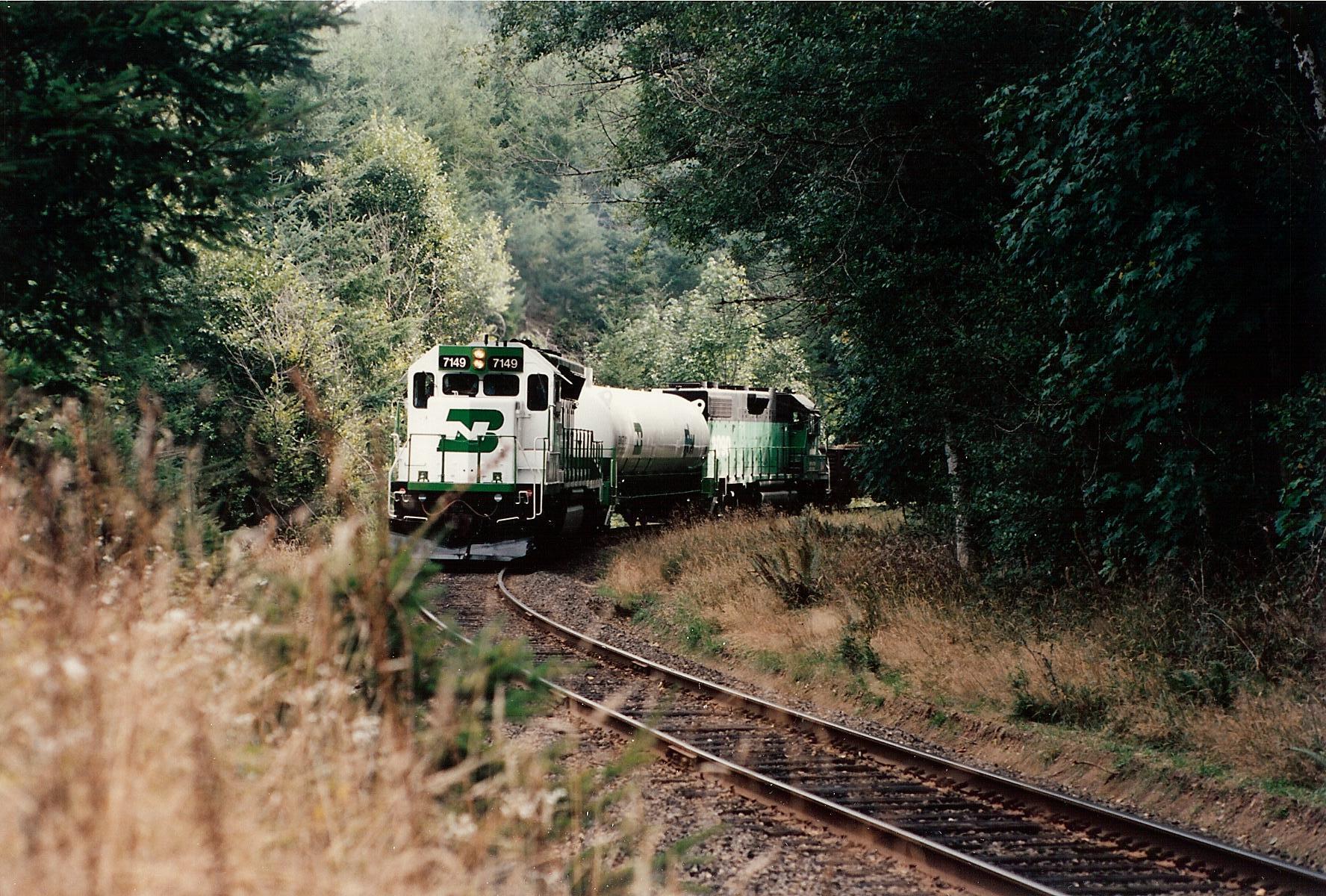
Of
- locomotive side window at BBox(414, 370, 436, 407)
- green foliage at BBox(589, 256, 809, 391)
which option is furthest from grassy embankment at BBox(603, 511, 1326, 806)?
green foliage at BBox(589, 256, 809, 391)

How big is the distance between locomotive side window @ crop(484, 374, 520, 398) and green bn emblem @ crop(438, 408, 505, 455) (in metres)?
0.37

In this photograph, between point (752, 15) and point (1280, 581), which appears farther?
point (752, 15)

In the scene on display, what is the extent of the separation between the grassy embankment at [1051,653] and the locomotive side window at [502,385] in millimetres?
5818

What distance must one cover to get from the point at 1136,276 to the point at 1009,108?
282 centimetres

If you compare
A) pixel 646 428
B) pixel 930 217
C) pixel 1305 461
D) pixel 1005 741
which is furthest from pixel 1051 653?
pixel 646 428

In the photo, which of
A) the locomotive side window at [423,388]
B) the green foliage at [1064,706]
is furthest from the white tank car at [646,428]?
the green foliage at [1064,706]

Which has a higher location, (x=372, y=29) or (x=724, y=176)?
(x=372, y=29)

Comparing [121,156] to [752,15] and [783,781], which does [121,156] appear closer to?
[783,781]

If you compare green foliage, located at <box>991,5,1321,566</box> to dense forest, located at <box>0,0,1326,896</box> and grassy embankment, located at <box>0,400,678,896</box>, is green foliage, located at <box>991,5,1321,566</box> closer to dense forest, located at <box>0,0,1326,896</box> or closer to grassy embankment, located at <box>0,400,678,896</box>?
dense forest, located at <box>0,0,1326,896</box>

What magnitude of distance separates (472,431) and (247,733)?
18.0 meters

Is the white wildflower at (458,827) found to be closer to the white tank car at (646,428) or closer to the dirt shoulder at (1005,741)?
the dirt shoulder at (1005,741)

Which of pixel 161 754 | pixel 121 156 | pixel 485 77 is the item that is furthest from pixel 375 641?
pixel 485 77

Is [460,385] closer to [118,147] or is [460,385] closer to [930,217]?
[930,217]

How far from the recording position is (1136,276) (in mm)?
11031
